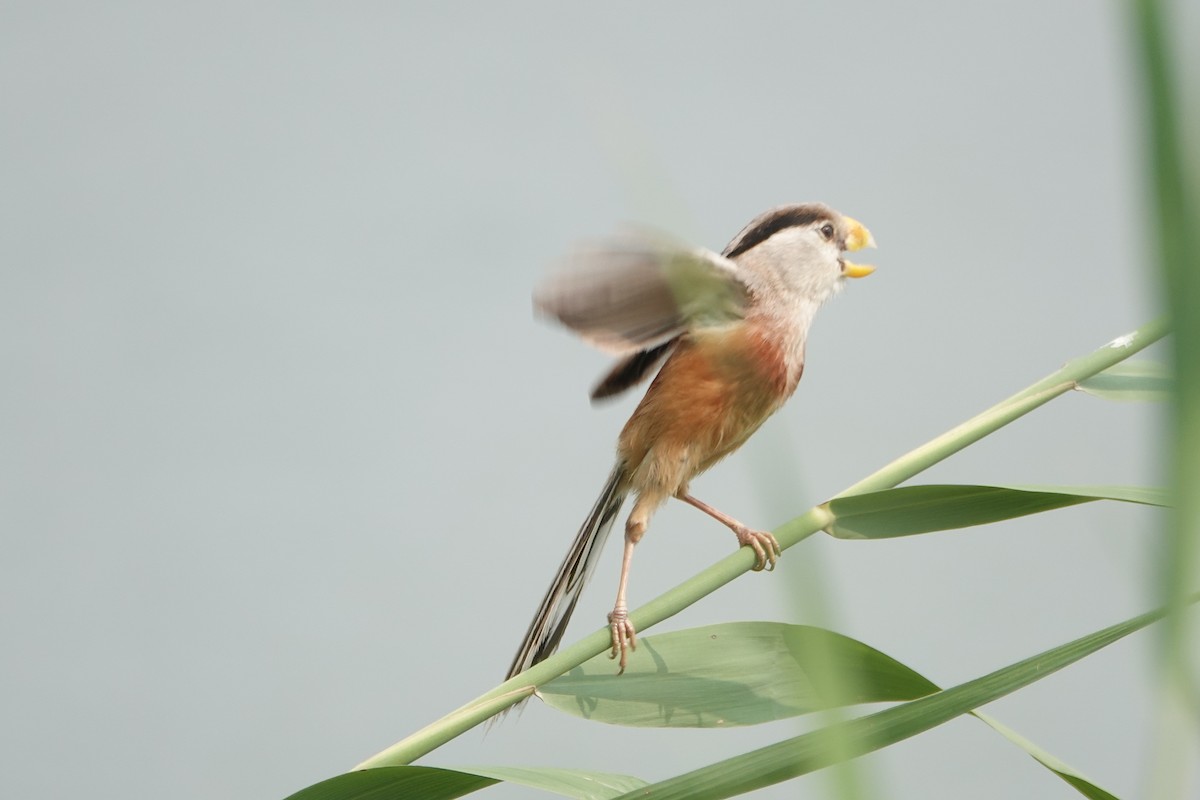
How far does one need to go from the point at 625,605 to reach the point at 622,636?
18 cm

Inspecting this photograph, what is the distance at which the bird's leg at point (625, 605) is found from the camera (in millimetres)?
673

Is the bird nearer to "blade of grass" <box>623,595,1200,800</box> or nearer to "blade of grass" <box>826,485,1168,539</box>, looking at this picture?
"blade of grass" <box>826,485,1168,539</box>

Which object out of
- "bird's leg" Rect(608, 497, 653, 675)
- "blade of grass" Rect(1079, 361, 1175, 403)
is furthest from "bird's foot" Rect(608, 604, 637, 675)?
"blade of grass" Rect(1079, 361, 1175, 403)

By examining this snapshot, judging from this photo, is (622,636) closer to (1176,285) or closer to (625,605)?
(625,605)

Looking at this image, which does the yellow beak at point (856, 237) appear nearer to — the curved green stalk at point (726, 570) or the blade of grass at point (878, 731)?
the curved green stalk at point (726, 570)

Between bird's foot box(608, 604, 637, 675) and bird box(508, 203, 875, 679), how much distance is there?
10 centimetres

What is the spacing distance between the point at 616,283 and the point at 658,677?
267 millimetres

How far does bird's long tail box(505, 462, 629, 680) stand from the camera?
0.90 metres

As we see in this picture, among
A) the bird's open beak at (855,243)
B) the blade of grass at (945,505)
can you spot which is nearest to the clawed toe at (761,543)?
the blade of grass at (945,505)

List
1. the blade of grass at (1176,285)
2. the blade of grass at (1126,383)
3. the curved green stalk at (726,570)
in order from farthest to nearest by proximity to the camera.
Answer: the blade of grass at (1126,383), the curved green stalk at (726,570), the blade of grass at (1176,285)

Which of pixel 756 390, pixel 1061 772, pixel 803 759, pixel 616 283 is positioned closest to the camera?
pixel 803 759

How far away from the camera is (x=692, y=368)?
3.06 feet

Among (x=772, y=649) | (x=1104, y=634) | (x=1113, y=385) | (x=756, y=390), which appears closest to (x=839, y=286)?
(x=756, y=390)

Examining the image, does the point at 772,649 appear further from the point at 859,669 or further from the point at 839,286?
the point at 839,286
